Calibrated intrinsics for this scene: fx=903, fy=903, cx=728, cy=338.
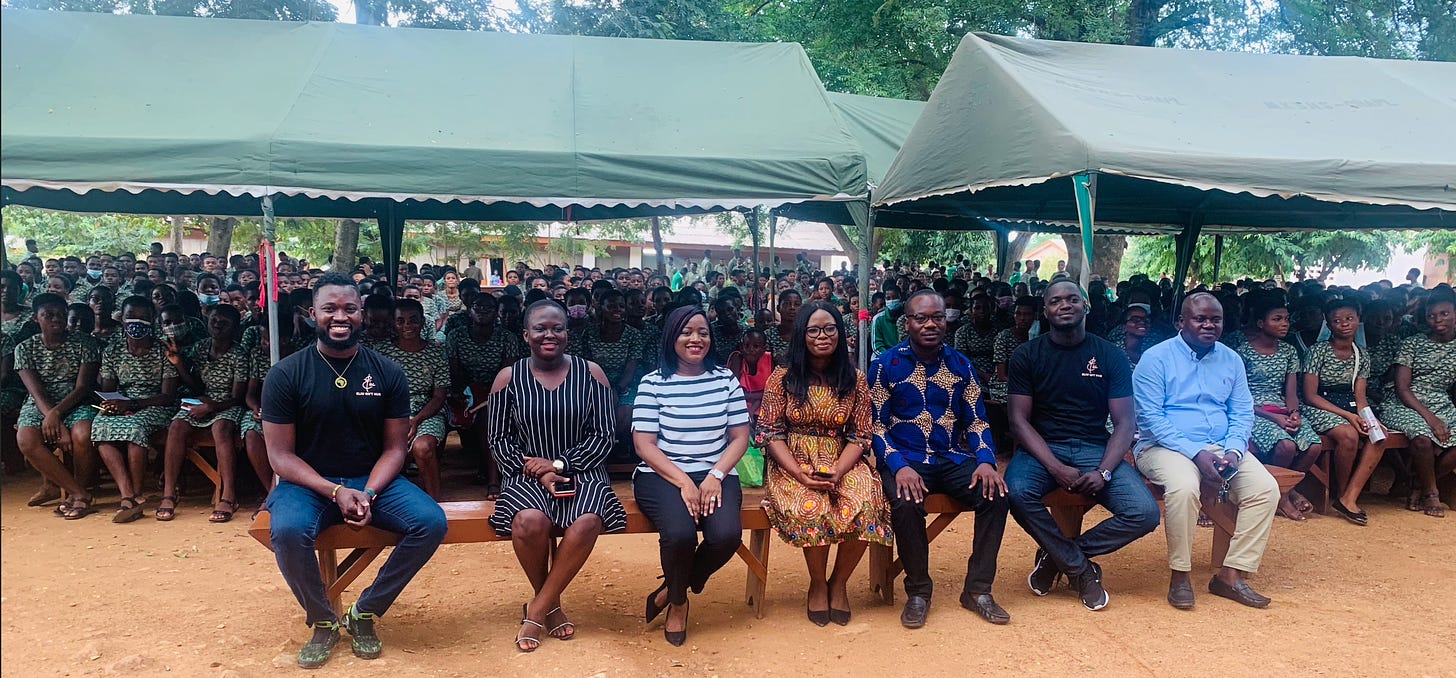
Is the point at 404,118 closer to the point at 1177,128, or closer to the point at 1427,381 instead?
the point at 1177,128

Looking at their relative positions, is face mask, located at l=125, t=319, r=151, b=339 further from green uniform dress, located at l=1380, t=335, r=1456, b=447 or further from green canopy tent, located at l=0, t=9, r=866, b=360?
green uniform dress, located at l=1380, t=335, r=1456, b=447

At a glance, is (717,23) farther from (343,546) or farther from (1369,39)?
(343,546)

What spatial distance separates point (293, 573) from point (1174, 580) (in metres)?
3.91

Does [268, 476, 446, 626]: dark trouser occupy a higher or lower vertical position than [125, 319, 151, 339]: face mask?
lower

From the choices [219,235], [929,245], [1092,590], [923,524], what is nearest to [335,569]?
[923,524]

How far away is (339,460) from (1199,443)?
4040mm

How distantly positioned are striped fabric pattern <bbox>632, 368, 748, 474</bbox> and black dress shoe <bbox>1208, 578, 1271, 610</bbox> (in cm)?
256

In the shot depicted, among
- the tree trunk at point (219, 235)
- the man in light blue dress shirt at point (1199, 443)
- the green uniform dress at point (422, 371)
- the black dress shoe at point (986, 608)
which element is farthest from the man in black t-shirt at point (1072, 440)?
the tree trunk at point (219, 235)

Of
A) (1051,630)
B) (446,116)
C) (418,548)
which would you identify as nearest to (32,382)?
(446,116)

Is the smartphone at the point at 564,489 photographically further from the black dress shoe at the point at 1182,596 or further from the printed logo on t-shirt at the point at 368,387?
the black dress shoe at the point at 1182,596

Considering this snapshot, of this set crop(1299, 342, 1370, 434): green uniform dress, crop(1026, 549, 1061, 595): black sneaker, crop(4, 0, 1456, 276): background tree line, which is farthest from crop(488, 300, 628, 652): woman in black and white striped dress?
crop(4, 0, 1456, 276): background tree line

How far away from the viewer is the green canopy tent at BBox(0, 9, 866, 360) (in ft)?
16.2

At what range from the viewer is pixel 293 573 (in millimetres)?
3488

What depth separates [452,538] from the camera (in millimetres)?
3846
